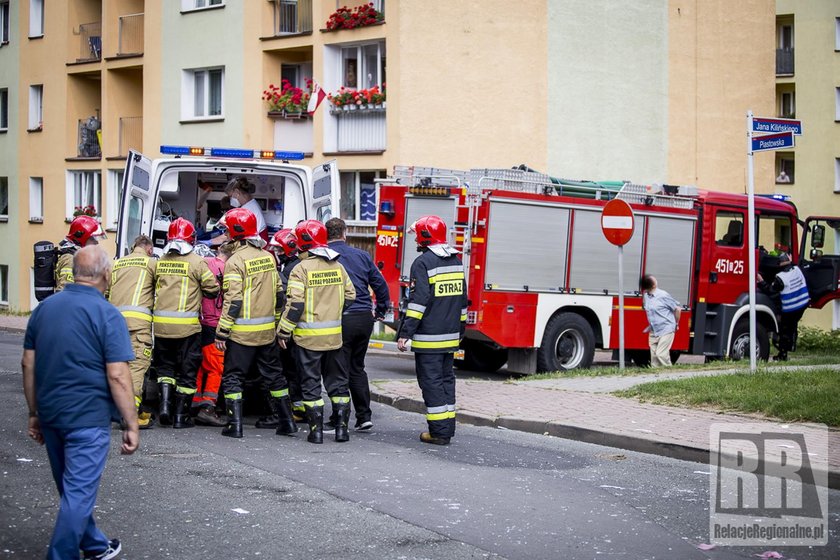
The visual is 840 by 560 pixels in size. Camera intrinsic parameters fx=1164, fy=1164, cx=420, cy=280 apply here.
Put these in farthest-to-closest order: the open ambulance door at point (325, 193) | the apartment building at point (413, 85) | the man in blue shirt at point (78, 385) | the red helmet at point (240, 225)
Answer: the apartment building at point (413, 85)
the open ambulance door at point (325, 193)
the red helmet at point (240, 225)
the man in blue shirt at point (78, 385)

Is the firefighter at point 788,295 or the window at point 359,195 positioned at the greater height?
the window at point 359,195

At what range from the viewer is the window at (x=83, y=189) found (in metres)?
36.5

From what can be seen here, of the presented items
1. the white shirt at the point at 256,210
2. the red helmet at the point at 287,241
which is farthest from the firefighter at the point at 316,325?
the white shirt at the point at 256,210

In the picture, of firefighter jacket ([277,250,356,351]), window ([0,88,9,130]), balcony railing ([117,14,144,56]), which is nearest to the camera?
firefighter jacket ([277,250,356,351])

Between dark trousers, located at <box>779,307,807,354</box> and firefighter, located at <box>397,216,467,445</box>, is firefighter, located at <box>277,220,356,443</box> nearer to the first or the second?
firefighter, located at <box>397,216,467,445</box>

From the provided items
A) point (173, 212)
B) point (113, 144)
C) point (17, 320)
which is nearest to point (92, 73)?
point (113, 144)

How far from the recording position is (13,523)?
22.4 ft

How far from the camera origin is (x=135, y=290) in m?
10.2

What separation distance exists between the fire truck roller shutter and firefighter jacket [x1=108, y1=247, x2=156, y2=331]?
6189mm

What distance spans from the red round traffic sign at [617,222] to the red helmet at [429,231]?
18.4 ft

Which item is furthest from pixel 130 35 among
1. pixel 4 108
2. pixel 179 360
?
pixel 179 360

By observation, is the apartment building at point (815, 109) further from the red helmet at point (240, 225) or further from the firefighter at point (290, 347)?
the red helmet at point (240, 225)

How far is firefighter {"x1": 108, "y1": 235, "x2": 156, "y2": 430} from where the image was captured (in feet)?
33.3

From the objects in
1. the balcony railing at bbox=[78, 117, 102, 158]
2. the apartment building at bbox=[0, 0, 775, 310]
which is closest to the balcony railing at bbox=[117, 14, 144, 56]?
the apartment building at bbox=[0, 0, 775, 310]
